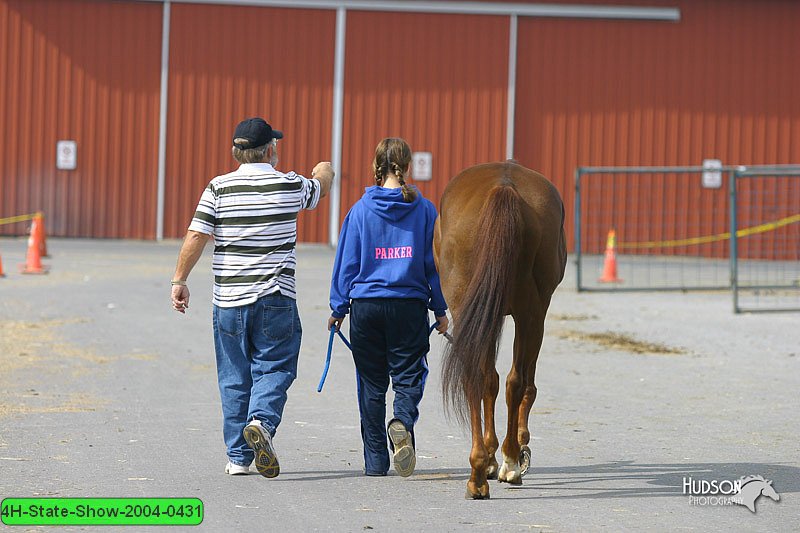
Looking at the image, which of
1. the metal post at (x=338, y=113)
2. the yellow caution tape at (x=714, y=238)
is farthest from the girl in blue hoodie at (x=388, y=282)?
the metal post at (x=338, y=113)

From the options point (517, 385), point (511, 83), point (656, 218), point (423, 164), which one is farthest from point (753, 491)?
point (511, 83)

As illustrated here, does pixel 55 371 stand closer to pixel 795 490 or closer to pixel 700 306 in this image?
pixel 795 490

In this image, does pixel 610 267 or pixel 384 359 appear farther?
pixel 610 267

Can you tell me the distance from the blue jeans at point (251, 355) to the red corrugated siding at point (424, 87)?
1954cm

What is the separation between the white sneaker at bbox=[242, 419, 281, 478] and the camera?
22.0 feet

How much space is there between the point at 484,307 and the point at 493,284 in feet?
0.41

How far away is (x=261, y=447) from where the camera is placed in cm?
673

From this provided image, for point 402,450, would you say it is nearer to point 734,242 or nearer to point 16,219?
point 734,242

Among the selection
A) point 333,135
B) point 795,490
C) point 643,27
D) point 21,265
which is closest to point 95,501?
point 795,490

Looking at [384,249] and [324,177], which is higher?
[324,177]

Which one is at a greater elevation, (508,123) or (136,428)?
(508,123)

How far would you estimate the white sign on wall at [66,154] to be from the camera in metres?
26.2

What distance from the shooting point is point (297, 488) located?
22.3 feet

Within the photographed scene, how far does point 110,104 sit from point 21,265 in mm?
7337
